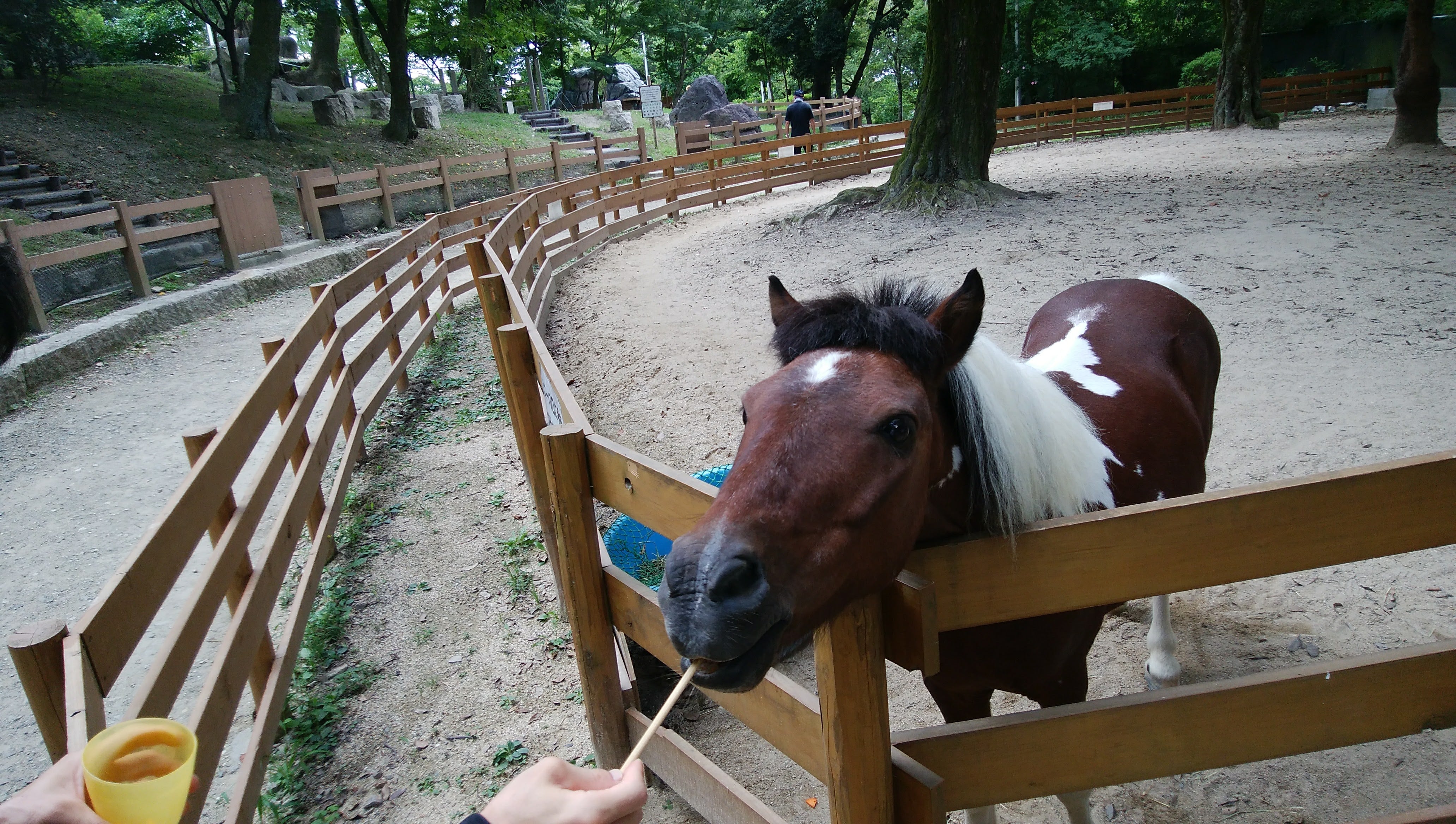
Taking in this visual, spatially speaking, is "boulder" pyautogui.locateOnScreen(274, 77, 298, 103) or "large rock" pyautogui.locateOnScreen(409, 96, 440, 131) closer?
"large rock" pyautogui.locateOnScreen(409, 96, 440, 131)

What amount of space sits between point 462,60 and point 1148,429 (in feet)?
127

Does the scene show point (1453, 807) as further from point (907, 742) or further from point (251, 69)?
point (251, 69)

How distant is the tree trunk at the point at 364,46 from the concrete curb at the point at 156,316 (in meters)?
13.7

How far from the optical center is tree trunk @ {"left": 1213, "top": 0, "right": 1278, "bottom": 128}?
20.1 m

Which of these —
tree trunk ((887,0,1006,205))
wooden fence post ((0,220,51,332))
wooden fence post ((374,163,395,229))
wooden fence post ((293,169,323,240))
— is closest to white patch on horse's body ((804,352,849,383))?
wooden fence post ((0,220,51,332))

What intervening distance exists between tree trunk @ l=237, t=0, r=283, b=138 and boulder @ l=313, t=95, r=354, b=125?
3.00 m

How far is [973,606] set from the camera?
1561 millimetres

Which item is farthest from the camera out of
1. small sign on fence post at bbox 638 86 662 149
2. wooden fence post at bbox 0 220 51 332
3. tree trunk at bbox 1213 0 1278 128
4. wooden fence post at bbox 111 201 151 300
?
small sign on fence post at bbox 638 86 662 149

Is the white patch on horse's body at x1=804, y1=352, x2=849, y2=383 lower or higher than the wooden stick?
higher

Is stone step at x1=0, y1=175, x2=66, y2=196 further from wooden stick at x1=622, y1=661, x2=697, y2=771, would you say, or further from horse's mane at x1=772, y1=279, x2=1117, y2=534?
wooden stick at x1=622, y1=661, x2=697, y2=771

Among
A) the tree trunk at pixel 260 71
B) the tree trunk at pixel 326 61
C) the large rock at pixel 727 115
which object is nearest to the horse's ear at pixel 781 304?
the tree trunk at pixel 260 71

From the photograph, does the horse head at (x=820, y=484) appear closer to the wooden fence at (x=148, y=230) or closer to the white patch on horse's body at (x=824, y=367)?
the white patch on horse's body at (x=824, y=367)

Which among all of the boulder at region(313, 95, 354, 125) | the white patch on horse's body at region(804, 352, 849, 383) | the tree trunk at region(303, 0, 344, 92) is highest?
the tree trunk at region(303, 0, 344, 92)

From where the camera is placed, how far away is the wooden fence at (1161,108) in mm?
24188
